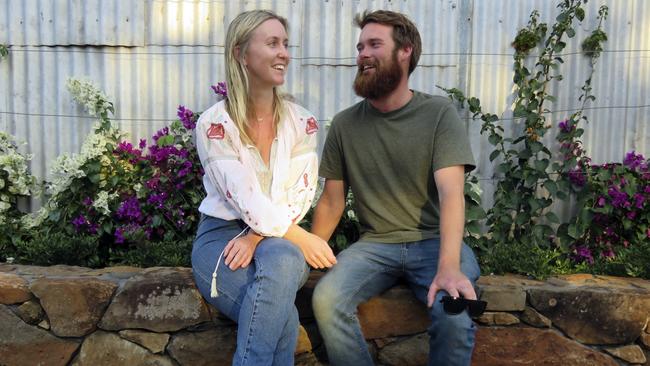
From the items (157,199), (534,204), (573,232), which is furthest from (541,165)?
(157,199)

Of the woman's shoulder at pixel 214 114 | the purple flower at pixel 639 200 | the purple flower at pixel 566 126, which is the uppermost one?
the woman's shoulder at pixel 214 114

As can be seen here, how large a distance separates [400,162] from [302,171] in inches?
16.2

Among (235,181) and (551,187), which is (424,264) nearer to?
(235,181)

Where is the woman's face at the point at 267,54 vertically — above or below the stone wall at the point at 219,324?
above

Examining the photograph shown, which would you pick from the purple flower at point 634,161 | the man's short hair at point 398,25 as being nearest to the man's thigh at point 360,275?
the man's short hair at point 398,25

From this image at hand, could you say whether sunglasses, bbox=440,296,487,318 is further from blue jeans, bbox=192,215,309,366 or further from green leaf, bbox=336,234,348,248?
green leaf, bbox=336,234,348,248

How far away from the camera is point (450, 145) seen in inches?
95.7

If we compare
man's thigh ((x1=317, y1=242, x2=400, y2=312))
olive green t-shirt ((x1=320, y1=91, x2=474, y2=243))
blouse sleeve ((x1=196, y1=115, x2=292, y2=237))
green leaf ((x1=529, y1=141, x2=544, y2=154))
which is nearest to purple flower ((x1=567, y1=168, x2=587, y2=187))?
green leaf ((x1=529, y1=141, x2=544, y2=154))

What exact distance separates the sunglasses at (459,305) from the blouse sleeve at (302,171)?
0.67 meters

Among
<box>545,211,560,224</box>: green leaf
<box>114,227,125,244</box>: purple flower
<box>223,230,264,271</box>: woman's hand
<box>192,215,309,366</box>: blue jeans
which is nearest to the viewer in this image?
<box>192,215,309,366</box>: blue jeans

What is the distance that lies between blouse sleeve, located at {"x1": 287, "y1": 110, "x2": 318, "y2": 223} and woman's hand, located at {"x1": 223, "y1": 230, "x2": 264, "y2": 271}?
0.66 ft

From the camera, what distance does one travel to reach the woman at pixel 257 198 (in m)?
2.13

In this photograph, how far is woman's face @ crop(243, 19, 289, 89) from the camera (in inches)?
93.5

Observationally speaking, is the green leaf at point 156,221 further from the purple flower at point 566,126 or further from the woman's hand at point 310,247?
the purple flower at point 566,126
